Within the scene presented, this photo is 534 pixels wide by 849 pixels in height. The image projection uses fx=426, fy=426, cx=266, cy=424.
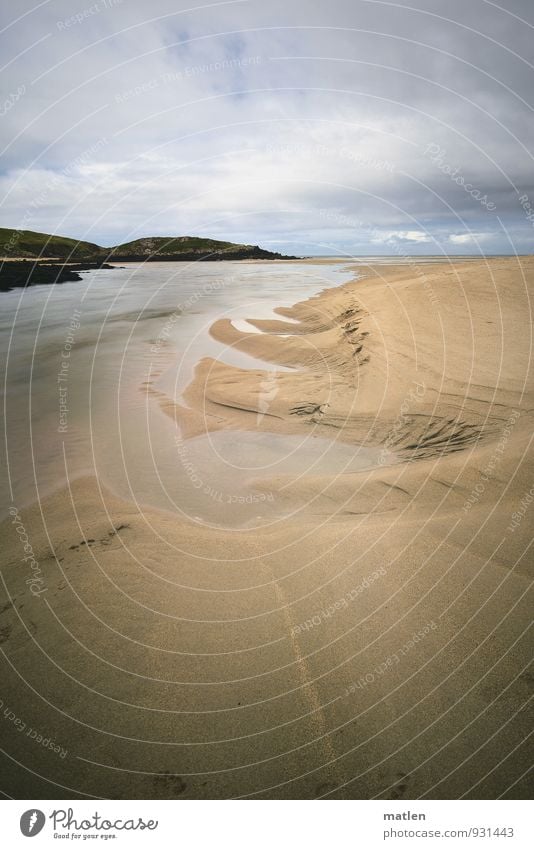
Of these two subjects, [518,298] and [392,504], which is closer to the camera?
[392,504]

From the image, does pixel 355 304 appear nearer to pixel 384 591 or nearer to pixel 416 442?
pixel 416 442

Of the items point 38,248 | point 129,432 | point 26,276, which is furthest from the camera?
point 38,248

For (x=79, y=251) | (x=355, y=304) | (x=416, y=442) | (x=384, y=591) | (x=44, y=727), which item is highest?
(x=79, y=251)

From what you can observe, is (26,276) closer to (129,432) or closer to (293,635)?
(129,432)

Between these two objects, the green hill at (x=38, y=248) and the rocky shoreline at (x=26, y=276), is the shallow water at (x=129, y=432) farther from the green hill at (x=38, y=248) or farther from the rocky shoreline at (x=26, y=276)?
the green hill at (x=38, y=248)

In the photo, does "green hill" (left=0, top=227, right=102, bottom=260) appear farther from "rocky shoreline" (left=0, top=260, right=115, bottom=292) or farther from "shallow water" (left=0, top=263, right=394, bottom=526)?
"shallow water" (left=0, top=263, right=394, bottom=526)

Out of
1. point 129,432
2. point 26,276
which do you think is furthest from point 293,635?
point 26,276

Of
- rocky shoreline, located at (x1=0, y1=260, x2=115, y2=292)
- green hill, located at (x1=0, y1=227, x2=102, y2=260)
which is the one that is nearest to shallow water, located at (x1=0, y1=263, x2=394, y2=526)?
rocky shoreline, located at (x1=0, y1=260, x2=115, y2=292)
